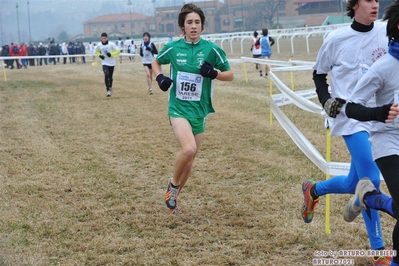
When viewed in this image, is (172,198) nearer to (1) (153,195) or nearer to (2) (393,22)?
(1) (153,195)

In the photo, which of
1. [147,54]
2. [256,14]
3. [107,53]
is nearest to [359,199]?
[107,53]

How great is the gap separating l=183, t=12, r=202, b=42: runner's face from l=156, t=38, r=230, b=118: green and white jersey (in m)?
0.08

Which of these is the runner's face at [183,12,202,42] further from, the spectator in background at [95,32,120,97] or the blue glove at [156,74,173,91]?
the spectator in background at [95,32,120,97]

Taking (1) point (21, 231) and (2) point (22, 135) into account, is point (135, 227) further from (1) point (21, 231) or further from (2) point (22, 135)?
(2) point (22, 135)

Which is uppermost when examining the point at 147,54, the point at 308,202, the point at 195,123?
the point at 147,54

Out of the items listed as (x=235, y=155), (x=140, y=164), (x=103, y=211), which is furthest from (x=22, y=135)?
(x=103, y=211)

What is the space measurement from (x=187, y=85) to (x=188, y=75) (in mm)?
102

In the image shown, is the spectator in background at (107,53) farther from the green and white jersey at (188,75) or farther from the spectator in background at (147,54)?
the green and white jersey at (188,75)

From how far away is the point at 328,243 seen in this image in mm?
5215

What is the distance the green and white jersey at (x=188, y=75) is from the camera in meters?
6.10

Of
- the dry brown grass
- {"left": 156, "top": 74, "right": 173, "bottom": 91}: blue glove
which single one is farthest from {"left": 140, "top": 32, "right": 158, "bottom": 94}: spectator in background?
{"left": 156, "top": 74, "right": 173, "bottom": 91}: blue glove

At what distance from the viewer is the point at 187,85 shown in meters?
6.11

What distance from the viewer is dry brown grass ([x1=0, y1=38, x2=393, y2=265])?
5.20 meters

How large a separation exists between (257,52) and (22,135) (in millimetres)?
14712
